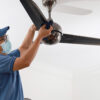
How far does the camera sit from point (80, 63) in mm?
3359

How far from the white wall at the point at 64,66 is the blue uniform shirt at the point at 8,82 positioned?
914 mm

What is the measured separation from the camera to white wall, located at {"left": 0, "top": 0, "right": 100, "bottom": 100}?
6.96 ft

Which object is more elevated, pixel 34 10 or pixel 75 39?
pixel 34 10

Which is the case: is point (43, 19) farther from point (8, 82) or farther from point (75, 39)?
point (8, 82)

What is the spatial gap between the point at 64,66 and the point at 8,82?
239 centimetres

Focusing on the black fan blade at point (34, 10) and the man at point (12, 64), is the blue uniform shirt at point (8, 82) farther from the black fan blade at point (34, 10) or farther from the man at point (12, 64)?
the black fan blade at point (34, 10)

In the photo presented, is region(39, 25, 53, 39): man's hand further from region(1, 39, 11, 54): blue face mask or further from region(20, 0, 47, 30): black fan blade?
region(1, 39, 11, 54): blue face mask

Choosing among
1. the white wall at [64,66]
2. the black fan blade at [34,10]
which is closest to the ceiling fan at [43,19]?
the black fan blade at [34,10]

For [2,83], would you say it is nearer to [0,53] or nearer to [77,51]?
[0,53]

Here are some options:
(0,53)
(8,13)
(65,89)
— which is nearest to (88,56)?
(65,89)

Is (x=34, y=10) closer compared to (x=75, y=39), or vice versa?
(x=34, y=10)

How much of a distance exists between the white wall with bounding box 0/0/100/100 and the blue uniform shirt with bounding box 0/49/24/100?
36.0 inches

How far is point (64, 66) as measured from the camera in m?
3.53

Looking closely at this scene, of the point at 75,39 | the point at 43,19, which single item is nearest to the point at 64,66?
the point at 75,39
